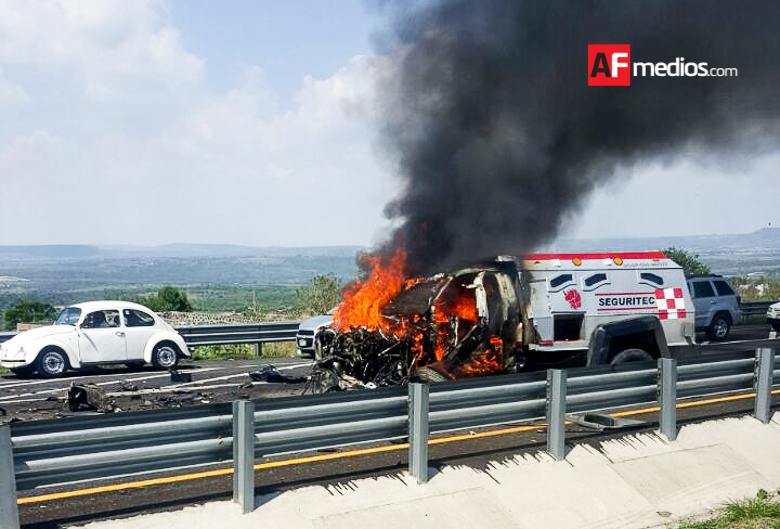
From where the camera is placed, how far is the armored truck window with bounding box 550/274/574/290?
11.3 meters

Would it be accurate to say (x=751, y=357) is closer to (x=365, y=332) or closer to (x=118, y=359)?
(x=365, y=332)

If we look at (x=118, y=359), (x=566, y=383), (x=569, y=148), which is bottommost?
(x=118, y=359)

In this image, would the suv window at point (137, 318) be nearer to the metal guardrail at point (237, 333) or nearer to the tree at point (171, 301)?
the metal guardrail at point (237, 333)

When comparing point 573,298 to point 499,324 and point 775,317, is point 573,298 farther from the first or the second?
point 775,317

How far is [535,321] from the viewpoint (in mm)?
10953

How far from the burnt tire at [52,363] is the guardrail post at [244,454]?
1216cm

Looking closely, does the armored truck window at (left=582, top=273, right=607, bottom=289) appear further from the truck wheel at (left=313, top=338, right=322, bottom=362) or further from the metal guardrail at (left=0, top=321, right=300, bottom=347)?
the metal guardrail at (left=0, top=321, right=300, bottom=347)

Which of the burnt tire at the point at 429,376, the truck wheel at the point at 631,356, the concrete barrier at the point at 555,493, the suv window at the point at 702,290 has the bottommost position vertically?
the concrete barrier at the point at 555,493

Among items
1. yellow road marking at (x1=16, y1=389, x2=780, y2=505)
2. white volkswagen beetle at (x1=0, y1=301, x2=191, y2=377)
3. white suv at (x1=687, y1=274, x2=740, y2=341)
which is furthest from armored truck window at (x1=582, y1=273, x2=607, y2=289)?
white suv at (x1=687, y1=274, x2=740, y2=341)

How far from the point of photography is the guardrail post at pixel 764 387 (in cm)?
911

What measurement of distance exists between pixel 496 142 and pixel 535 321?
8.46m

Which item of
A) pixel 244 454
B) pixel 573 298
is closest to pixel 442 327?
pixel 573 298

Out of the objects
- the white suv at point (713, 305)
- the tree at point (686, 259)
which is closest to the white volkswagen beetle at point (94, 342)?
the white suv at point (713, 305)

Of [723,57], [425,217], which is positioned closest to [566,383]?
[425,217]
